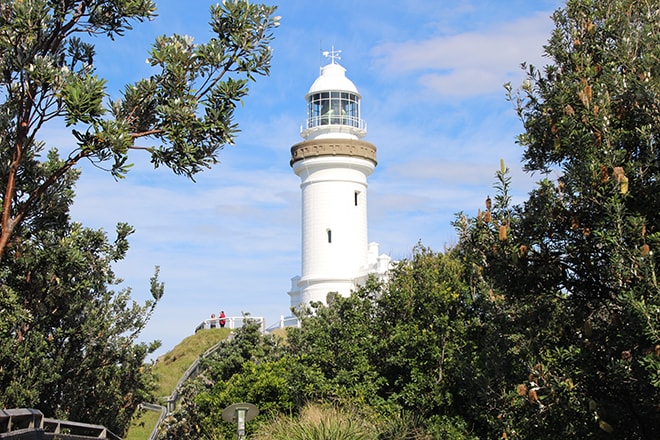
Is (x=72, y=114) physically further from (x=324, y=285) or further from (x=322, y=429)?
(x=324, y=285)

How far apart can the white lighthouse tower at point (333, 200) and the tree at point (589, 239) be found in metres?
31.4

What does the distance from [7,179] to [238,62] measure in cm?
282

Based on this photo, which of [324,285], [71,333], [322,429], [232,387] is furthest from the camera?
[324,285]

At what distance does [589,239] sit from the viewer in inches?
356

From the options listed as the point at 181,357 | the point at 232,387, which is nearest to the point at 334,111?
the point at 181,357

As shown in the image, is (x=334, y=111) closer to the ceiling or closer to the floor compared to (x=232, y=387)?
closer to the ceiling

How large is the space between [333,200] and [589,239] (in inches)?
1333

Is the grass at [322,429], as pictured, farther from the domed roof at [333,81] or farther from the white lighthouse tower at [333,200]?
the domed roof at [333,81]

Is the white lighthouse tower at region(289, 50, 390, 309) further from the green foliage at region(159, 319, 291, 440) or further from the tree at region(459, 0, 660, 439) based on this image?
the tree at region(459, 0, 660, 439)

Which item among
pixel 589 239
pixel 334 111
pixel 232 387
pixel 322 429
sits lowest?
pixel 322 429

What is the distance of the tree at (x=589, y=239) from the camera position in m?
8.23

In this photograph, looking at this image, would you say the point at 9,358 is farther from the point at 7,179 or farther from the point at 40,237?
the point at 7,179

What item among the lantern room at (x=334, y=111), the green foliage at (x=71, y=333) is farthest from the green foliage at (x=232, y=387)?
the lantern room at (x=334, y=111)

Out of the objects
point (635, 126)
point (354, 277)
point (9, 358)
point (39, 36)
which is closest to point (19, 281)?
point (9, 358)
